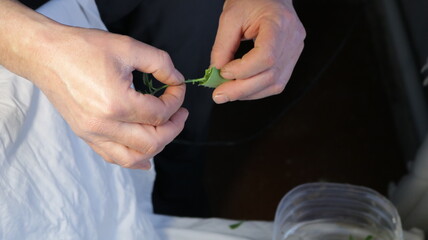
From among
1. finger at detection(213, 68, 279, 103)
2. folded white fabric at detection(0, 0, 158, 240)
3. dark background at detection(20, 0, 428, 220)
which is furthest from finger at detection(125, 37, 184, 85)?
dark background at detection(20, 0, 428, 220)

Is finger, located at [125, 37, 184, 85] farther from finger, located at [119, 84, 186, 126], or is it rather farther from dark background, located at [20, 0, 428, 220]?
dark background, located at [20, 0, 428, 220]

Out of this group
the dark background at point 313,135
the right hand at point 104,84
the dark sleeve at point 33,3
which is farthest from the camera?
the dark background at point 313,135

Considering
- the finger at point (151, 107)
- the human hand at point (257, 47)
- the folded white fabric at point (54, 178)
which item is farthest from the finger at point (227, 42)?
the folded white fabric at point (54, 178)

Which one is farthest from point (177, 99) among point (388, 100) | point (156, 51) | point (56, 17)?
point (388, 100)

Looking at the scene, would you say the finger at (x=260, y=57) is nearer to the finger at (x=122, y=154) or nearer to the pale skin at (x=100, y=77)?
the pale skin at (x=100, y=77)

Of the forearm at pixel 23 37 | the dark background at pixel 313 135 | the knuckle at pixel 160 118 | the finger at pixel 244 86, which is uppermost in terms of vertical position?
the forearm at pixel 23 37

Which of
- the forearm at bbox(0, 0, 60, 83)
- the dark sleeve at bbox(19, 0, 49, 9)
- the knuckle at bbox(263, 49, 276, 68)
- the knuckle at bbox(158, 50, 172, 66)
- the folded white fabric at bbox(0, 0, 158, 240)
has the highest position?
the forearm at bbox(0, 0, 60, 83)
